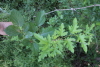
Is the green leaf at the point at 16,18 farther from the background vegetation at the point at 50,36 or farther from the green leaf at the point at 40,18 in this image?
the green leaf at the point at 40,18

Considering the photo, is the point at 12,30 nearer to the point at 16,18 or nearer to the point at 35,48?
the point at 16,18

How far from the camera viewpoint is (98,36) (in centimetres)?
120

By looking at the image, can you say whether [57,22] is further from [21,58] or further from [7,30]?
[7,30]

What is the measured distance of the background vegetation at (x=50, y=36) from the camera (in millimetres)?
712

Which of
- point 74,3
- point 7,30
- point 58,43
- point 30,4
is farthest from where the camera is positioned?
point 30,4

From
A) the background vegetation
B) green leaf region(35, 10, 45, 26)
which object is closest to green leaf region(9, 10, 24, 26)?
the background vegetation

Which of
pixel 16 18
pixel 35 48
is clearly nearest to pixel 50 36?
pixel 35 48

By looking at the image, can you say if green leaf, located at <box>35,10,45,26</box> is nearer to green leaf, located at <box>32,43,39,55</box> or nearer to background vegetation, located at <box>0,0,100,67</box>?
background vegetation, located at <box>0,0,100,67</box>

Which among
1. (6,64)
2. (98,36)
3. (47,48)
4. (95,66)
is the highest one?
(47,48)

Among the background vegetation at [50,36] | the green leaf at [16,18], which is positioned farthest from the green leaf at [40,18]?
the green leaf at [16,18]

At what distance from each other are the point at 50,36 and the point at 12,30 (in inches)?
9.4

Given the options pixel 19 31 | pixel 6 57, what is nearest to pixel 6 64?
pixel 6 57

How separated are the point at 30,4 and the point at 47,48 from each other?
137 centimetres

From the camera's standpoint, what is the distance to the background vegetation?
2.34 ft
